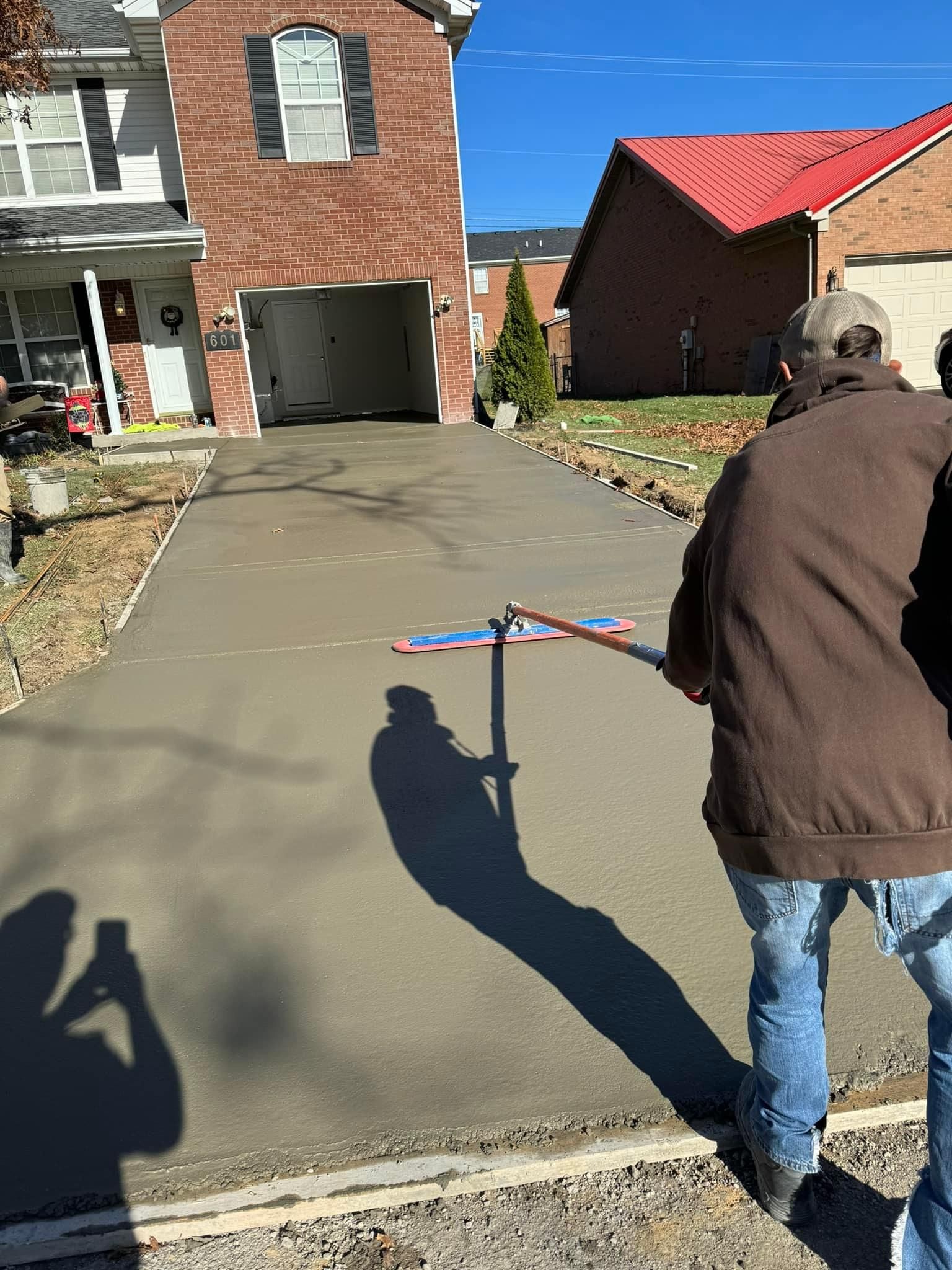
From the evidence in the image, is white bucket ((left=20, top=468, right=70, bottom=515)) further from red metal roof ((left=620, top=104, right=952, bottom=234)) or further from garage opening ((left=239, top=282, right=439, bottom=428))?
red metal roof ((left=620, top=104, right=952, bottom=234))

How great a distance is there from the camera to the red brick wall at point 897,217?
1523 cm

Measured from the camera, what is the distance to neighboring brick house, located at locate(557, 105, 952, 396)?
15352mm

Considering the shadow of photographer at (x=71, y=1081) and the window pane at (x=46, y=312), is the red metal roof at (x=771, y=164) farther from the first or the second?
the shadow of photographer at (x=71, y=1081)

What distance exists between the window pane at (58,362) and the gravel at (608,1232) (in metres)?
15.3

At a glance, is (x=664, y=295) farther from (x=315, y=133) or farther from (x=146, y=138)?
(x=146, y=138)

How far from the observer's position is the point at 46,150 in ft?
44.9

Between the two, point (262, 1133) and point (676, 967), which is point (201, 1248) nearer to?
point (262, 1133)

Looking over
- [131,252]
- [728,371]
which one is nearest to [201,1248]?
[131,252]

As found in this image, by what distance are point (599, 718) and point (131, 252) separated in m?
12.2

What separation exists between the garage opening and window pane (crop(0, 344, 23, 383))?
3998mm

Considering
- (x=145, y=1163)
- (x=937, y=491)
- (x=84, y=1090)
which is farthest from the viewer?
(x=84, y=1090)

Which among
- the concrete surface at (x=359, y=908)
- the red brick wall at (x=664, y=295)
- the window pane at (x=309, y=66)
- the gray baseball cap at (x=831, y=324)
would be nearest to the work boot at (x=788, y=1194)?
the concrete surface at (x=359, y=908)

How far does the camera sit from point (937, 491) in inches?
56.1

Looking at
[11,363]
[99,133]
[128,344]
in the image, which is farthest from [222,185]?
[11,363]
